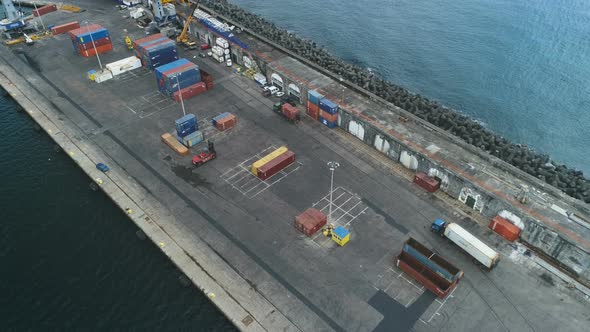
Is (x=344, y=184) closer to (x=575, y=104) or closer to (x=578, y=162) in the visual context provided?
(x=578, y=162)

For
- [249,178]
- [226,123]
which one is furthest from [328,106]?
[249,178]

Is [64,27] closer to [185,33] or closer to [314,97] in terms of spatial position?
[185,33]

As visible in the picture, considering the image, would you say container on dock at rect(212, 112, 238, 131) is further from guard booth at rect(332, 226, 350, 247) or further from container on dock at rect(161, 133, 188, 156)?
guard booth at rect(332, 226, 350, 247)

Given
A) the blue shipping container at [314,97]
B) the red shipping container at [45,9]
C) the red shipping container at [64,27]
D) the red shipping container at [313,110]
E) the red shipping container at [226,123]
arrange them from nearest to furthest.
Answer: the red shipping container at [226,123] < the blue shipping container at [314,97] < the red shipping container at [313,110] < the red shipping container at [64,27] < the red shipping container at [45,9]

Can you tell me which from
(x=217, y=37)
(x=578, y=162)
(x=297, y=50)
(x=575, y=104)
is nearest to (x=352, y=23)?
(x=297, y=50)

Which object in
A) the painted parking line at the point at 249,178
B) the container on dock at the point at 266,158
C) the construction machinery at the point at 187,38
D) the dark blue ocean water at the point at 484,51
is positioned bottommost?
the dark blue ocean water at the point at 484,51

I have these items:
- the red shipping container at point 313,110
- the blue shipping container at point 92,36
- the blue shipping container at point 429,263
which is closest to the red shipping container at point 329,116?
the red shipping container at point 313,110

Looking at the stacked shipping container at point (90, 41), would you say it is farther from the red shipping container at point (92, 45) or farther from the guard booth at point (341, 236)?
the guard booth at point (341, 236)

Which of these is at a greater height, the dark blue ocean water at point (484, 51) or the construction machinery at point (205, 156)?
the construction machinery at point (205, 156)
